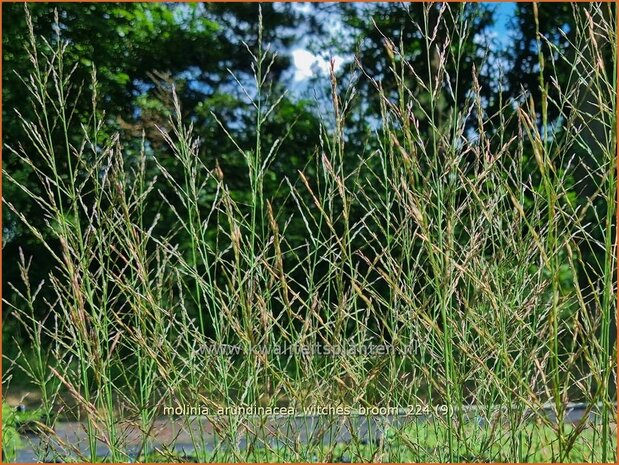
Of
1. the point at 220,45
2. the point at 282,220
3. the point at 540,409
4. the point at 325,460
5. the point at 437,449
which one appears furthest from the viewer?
the point at 220,45

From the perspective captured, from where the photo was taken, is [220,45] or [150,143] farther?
[220,45]

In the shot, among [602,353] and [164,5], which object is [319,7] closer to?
[164,5]

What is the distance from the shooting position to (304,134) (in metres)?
6.54

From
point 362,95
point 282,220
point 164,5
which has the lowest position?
point 282,220

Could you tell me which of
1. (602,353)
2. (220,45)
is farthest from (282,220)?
(602,353)

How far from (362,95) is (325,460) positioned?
5359 mm

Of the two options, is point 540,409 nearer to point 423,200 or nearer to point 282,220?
point 423,200

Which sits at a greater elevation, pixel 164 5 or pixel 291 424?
pixel 164 5

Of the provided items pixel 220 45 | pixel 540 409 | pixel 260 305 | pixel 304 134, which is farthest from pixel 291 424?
pixel 220 45

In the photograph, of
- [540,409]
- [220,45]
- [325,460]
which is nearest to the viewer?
[540,409]

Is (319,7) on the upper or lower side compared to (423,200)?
upper

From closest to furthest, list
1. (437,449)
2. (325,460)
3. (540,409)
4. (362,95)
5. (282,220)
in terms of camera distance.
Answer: (540,409)
(325,460)
(437,449)
(282,220)
(362,95)

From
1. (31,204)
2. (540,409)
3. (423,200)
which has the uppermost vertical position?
(423,200)

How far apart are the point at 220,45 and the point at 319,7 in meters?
1.13
